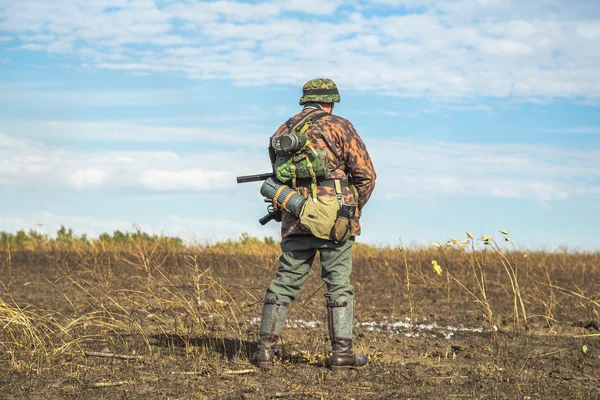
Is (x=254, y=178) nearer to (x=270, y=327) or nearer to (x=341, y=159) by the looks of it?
(x=341, y=159)

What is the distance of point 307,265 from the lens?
632cm

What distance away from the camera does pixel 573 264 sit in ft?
61.5

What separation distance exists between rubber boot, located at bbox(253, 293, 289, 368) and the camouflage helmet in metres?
1.76

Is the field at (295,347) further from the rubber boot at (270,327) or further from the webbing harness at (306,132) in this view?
the webbing harness at (306,132)

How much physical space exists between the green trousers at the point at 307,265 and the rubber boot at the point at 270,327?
0.07 m

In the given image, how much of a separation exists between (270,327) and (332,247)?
889mm

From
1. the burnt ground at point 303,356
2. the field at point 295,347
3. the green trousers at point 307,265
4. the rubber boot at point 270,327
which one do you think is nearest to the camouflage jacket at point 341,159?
the green trousers at point 307,265

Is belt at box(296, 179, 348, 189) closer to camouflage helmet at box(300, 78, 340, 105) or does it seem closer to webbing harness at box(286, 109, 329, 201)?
webbing harness at box(286, 109, 329, 201)

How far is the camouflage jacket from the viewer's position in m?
6.11

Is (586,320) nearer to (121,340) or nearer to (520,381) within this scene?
(520,381)

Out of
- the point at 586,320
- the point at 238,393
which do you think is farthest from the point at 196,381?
the point at 586,320

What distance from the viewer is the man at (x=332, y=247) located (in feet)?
20.1

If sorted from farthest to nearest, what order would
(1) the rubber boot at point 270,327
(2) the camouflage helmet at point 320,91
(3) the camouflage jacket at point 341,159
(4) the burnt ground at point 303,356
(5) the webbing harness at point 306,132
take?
(2) the camouflage helmet at point 320,91
(1) the rubber boot at point 270,327
(3) the camouflage jacket at point 341,159
(5) the webbing harness at point 306,132
(4) the burnt ground at point 303,356

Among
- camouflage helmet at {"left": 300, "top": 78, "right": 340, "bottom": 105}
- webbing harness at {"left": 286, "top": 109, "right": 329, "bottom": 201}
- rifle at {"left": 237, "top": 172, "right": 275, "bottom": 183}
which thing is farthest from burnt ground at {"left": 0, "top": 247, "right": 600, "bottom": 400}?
camouflage helmet at {"left": 300, "top": 78, "right": 340, "bottom": 105}
